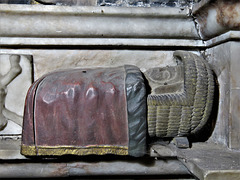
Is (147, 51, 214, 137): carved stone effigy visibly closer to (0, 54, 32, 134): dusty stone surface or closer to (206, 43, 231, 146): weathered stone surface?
(206, 43, 231, 146): weathered stone surface

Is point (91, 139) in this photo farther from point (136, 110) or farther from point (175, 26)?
point (175, 26)

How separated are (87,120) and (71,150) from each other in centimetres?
16

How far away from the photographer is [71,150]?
1.11 metres

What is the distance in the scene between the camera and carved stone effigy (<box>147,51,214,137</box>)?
115 centimetres

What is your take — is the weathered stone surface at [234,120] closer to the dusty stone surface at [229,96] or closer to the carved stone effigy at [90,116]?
the dusty stone surface at [229,96]

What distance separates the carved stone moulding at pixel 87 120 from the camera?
1084 millimetres

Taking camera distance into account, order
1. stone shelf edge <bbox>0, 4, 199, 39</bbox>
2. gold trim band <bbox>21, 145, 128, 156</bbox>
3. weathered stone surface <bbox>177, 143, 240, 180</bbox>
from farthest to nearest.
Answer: stone shelf edge <bbox>0, 4, 199, 39</bbox> → gold trim band <bbox>21, 145, 128, 156</bbox> → weathered stone surface <bbox>177, 143, 240, 180</bbox>

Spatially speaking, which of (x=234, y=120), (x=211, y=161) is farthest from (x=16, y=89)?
(x=234, y=120)

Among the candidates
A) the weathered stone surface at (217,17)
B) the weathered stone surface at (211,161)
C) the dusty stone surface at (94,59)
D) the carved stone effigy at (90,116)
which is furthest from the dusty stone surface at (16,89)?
the weathered stone surface at (217,17)

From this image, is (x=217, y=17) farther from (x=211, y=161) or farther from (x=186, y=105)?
(x=211, y=161)

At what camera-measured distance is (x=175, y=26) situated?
56.2 inches

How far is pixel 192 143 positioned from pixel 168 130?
0.85 feet

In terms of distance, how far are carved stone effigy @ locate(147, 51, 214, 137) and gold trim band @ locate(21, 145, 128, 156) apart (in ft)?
0.62

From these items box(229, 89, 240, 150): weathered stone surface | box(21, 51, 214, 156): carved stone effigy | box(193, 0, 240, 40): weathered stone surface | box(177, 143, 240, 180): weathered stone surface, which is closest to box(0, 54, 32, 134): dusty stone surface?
box(21, 51, 214, 156): carved stone effigy
